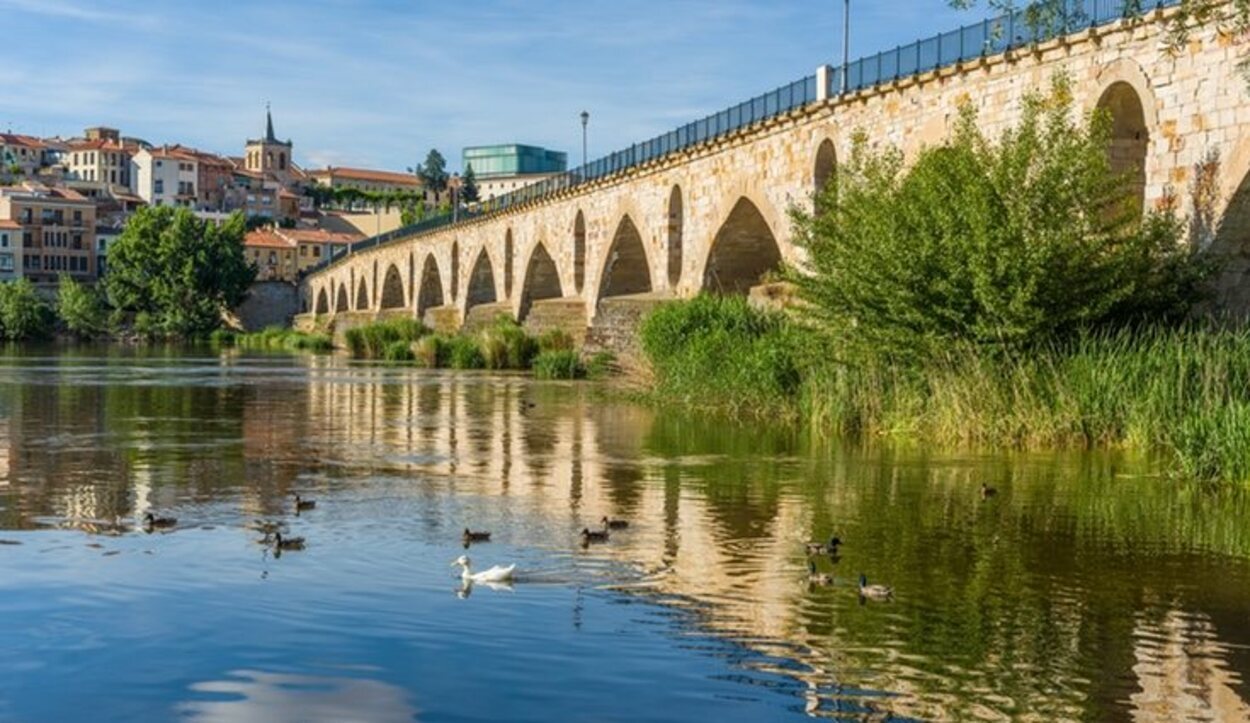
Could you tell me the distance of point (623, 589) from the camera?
375 inches

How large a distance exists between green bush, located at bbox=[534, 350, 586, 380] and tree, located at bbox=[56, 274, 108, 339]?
6340 cm

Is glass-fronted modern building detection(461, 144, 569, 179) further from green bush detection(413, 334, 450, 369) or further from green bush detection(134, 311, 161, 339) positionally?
green bush detection(413, 334, 450, 369)

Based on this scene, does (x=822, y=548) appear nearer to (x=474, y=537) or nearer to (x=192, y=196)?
(x=474, y=537)

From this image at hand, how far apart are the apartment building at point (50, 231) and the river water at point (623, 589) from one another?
103985 mm

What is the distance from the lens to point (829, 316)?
69.8 feet

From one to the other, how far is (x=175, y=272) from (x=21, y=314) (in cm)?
1251

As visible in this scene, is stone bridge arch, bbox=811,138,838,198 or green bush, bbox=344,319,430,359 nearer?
stone bridge arch, bbox=811,138,838,198

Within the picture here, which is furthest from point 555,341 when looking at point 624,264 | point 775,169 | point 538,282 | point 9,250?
point 9,250

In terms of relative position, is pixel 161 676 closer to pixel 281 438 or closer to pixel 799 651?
pixel 799 651

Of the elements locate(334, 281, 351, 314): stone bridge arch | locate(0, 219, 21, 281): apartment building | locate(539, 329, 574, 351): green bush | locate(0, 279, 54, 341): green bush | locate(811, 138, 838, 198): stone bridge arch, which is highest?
locate(0, 219, 21, 281): apartment building

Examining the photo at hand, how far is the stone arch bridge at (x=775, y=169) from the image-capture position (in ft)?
63.2

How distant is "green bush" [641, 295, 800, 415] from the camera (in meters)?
22.9

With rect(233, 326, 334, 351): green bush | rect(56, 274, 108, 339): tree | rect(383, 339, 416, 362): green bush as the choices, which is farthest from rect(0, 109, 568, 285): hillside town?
rect(383, 339, 416, 362): green bush

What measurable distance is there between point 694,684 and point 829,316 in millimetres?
14339
